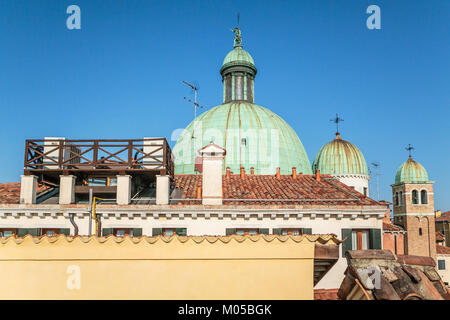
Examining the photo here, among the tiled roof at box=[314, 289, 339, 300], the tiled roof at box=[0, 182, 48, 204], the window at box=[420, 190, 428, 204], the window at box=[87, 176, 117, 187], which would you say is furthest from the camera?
the window at box=[420, 190, 428, 204]

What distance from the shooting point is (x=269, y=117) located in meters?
35.1

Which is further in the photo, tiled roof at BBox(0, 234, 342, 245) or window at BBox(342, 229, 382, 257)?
window at BBox(342, 229, 382, 257)

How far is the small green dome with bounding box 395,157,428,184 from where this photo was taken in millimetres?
46031

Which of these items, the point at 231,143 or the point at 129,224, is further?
the point at 231,143

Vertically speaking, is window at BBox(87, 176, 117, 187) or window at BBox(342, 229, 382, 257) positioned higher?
window at BBox(87, 176, 117, 187)

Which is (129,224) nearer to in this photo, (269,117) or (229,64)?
(269,117)

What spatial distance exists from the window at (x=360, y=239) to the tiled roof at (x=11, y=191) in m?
15.1

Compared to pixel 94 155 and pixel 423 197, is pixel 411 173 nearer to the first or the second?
pixel 423 197

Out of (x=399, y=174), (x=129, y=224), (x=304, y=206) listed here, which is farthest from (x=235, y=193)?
(x=399, y=174)

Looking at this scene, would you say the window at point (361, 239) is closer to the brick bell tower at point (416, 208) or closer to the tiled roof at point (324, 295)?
the tiled roof at point (324, 295)

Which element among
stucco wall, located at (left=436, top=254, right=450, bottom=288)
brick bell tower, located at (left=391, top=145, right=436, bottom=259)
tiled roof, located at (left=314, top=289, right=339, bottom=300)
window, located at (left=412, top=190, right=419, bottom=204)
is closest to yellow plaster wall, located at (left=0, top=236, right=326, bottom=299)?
tiled roof, located at (left=314, top=289, right=339, bottom=300)

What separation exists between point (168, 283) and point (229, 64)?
1407 inches

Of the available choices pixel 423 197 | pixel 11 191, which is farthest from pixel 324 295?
pixel 423 197

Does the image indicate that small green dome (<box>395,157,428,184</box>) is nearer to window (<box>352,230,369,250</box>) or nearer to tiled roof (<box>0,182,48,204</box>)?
window (<box>352,230,369,250</box>)
